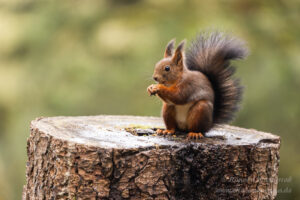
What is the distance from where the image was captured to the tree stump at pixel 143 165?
5.86ft

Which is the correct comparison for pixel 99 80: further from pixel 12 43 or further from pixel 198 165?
pixel 198 165

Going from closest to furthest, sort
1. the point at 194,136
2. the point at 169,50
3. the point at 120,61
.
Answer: the point at 194,136, the point at 169,50, the point at 120,61

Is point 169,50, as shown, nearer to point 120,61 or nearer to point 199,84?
point 199,84

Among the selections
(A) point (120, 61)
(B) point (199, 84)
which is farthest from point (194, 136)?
(A) point (120, 61)

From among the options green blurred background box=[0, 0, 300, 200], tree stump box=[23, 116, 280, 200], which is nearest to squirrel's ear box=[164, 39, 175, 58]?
tree stump box=[23, 116, 280, 200]

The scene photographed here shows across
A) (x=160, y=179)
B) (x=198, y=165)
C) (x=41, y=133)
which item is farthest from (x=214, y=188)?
(x=41, y=133)

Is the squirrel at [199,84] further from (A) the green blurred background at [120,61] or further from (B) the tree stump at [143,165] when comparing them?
(A) the green blurred background at [120,61]

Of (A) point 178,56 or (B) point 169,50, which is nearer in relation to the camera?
(A) point 178,56

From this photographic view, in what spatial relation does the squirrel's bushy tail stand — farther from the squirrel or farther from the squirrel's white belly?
the squirrel's white belly

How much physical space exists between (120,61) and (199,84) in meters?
1.61

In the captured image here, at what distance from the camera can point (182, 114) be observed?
218 cm

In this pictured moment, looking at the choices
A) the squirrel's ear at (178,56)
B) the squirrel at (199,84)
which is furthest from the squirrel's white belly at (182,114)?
the squirrel's ear at (178,56)

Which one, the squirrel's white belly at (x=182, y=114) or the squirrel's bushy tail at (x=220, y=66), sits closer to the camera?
the squirrel's white belly at (x=182, y=114)

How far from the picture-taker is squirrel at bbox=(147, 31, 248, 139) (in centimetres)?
211
